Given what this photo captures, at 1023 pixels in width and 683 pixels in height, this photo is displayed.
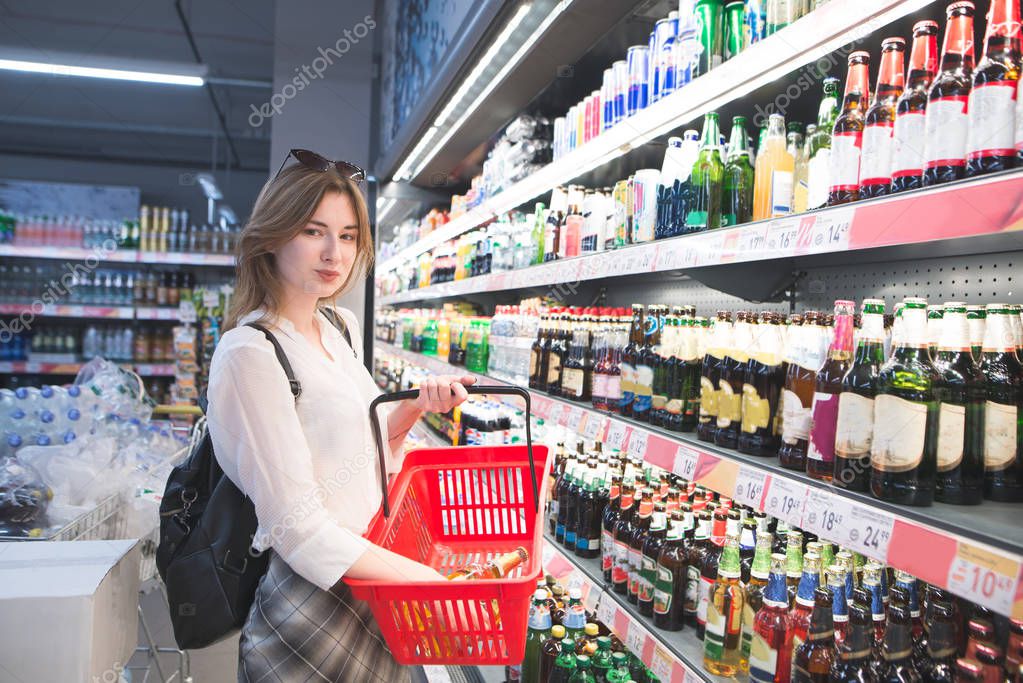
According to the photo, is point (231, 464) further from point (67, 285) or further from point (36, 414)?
point (67, 285)

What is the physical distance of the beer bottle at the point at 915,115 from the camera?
49.0 inches

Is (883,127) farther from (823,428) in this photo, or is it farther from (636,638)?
(636,638)

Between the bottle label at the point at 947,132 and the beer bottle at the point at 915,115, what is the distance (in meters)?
0.03

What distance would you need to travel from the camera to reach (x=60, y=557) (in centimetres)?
172

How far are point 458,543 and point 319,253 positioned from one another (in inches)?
32.7

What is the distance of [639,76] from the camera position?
2.30m

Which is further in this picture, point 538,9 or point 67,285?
point 67,285

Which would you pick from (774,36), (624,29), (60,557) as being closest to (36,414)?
(60,557)

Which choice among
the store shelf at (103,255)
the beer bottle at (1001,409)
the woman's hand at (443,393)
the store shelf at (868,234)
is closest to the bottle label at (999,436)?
the beer bottle at (1001,409)

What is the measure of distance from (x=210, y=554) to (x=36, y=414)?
6.15 feet

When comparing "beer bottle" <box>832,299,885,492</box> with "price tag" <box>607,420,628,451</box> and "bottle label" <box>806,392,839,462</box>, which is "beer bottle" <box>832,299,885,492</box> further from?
"price tag" <box>607,420,628,451</box>

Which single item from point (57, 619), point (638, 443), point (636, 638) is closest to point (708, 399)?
point (638, 443)

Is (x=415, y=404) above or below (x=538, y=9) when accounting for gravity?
below

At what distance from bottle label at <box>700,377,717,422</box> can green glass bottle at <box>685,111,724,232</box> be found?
1.49 feet
